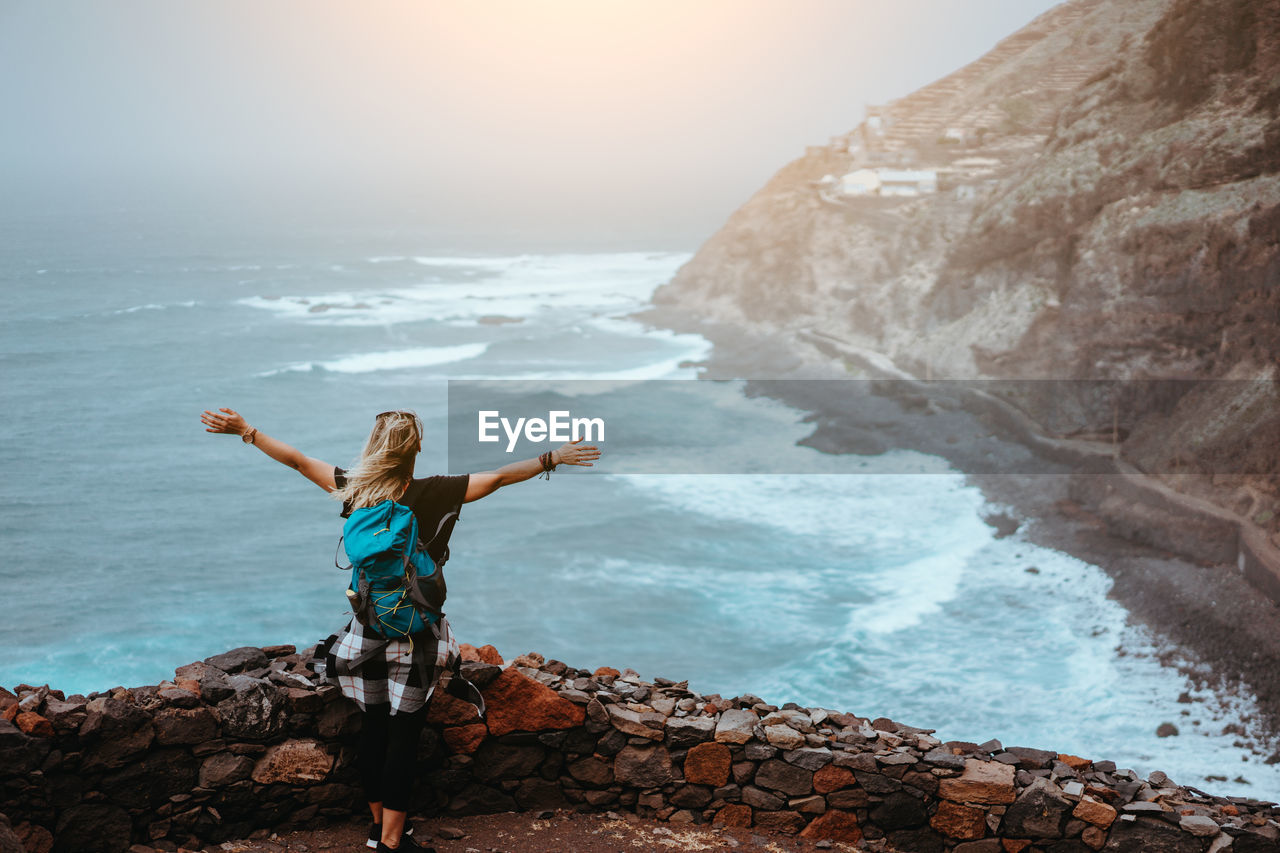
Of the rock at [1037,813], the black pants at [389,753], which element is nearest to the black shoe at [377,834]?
the black pants at [389,753]

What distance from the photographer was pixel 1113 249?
31.4 metres

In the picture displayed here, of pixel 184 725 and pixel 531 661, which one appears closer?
pixel 184 725

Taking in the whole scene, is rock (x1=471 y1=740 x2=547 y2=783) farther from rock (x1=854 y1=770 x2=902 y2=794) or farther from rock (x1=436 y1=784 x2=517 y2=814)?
rock (x1=854 y1=770 x2=902 y2=794)

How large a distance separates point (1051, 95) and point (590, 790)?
5064 centimetres

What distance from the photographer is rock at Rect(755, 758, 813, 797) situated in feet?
15.4

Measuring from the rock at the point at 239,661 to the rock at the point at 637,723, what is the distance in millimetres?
1505

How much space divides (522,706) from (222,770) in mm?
1191

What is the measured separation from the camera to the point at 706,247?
59.4 m

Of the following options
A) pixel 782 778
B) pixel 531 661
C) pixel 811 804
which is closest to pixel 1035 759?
pixel 811 804

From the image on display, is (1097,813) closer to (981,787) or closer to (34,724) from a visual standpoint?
(981,787)

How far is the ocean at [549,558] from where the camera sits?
18953 mm

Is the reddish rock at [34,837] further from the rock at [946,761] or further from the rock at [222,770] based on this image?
the rock at [946,761]

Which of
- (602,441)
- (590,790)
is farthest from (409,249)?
(590,790)

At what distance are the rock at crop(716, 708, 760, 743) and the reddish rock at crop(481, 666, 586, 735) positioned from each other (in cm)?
68
